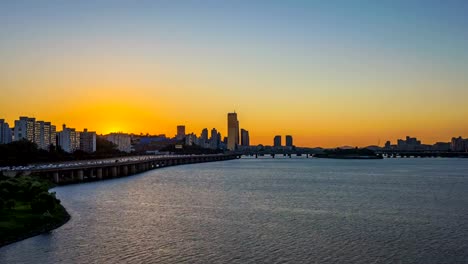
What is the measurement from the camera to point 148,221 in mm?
52562

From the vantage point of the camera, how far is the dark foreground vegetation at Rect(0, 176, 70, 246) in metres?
40.9

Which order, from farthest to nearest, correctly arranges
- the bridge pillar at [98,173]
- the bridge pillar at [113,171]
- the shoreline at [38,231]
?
the bridge pillar at [113,171]
the bridge pillar at [98,173]
the shoreline at [38,231]

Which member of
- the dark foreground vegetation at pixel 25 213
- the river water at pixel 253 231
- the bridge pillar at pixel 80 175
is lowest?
the river water at pixel 253 231

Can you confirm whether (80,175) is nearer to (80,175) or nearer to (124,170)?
(80,175)

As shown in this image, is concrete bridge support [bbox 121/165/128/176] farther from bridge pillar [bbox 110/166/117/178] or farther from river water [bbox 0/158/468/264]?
river water [bbox 0/158/468/264]

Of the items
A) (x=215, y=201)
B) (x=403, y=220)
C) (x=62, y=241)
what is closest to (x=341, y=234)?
(x=403, y=220)

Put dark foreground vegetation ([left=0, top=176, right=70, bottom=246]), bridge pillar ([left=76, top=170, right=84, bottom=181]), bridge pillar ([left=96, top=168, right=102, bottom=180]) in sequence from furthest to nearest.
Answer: bridge pillar ([left=96, top=168, right=102, bottom=180]), bridge pillar ([left=76, top=170, right=84, bottom=181]), dark foreground vegetation ([left=0, top=176, right=70, bottom=246])

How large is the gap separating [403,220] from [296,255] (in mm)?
21415

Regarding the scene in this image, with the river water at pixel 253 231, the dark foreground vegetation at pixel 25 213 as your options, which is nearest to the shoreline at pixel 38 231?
the dark foreground vegetation at pixel 25 213

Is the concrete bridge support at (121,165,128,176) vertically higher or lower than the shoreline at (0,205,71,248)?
higher

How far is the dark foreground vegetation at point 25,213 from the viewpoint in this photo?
40.9m

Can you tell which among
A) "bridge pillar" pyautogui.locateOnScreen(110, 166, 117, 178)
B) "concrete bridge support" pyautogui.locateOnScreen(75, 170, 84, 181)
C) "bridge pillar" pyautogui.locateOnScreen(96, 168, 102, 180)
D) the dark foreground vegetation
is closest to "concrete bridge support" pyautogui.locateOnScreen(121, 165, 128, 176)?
"bridge pillar" pyautogui.locateOnScreen(110, 166, 117, 178)

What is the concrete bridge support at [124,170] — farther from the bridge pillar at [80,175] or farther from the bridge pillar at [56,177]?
the bridge pillar at [56,177]

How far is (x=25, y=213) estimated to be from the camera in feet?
156
